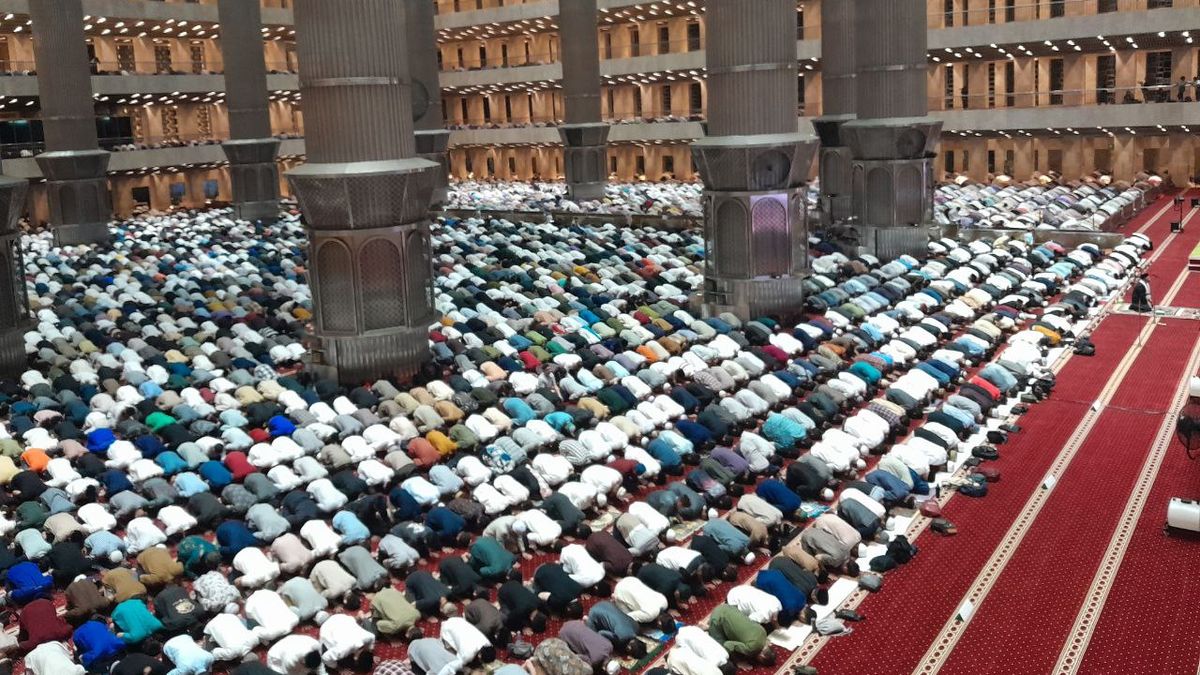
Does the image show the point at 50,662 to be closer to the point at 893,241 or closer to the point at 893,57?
the point at 893,241

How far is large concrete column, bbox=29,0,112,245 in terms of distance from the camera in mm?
31328

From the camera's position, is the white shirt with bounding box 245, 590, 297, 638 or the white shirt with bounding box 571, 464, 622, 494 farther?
the white shirt with bounding box 571, 464, 622, 494

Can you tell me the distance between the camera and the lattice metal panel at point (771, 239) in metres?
20.2

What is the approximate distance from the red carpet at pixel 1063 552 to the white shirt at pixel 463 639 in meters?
3.70

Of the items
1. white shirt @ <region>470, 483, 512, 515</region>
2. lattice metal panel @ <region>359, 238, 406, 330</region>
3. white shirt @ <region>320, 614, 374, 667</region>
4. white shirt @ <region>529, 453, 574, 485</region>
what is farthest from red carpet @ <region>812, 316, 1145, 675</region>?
lattice metal panel @ <region>359, 238, 406, 330</region>

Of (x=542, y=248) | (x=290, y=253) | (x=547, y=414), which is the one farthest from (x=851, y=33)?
(x=547, y=414)

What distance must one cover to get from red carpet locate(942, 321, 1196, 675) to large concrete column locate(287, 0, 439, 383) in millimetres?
9749

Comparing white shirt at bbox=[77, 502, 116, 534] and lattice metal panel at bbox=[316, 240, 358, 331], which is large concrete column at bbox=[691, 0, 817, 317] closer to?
lattice metal panel at bbox=[316, 240, 358, 331]

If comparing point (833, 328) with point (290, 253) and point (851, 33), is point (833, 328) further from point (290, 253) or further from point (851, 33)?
point (290, 253)

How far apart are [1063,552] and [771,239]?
10568 mm

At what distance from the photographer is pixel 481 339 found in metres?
19.0

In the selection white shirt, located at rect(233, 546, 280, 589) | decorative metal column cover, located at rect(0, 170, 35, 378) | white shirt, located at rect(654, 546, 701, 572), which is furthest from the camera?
decorative metal column cover, located at rect(0, 170, 35, 378)

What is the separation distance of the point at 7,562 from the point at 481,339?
927 cm

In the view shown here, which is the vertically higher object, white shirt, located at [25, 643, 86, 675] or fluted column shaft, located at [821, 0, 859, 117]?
fluted column shaft, located at [821, 0, 859, 117]
